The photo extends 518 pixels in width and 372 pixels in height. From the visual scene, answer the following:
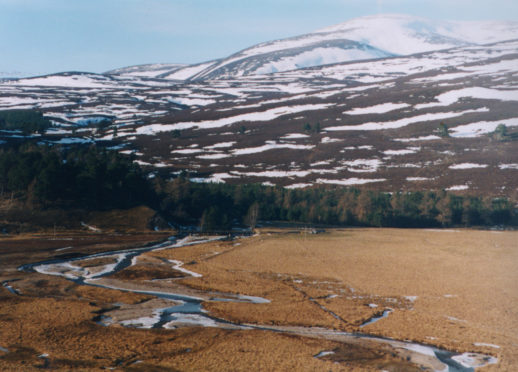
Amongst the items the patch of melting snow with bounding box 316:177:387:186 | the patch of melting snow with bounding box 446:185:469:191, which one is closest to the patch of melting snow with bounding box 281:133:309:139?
the patch of melting snow with bounding box 316:177:387:186

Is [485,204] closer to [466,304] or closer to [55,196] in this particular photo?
[466,304]

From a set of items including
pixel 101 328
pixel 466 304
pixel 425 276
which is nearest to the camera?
pixel 101 328

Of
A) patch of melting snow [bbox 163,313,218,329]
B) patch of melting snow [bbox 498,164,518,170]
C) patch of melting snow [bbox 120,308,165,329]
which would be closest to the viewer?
patch of melting snow [bbox 120,308,165,329]

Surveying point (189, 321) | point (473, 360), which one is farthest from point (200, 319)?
point (473, 360)

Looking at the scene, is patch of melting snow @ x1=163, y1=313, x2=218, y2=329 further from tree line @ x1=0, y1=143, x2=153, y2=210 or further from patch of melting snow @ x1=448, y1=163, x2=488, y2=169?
patch of melting snow @ x1=448, y1=163, x2=488, y2=169

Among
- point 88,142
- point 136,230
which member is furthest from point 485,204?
point 88,142
